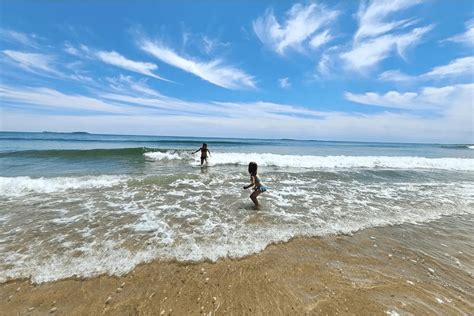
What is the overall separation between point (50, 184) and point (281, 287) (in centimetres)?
987

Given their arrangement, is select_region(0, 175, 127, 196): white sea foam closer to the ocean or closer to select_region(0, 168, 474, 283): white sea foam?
the ocean

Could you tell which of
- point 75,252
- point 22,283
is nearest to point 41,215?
point 75,252

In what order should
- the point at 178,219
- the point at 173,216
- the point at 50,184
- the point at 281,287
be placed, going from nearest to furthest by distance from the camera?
1. the point at 281,287
2. the point at 178,219
3. the point at 173,216
4. the point at 50,184

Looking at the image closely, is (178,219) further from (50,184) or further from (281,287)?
(50,184)

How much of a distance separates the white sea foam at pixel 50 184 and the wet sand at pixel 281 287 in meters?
6.04

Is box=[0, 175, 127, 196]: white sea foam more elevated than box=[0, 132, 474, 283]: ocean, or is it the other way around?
box=[0, 175, 127, 196]: white sea foam

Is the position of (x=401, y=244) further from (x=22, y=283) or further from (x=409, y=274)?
(x=22, y=283)

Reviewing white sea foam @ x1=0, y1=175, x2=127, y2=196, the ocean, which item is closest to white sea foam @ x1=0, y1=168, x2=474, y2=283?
the ocean

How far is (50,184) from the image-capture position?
870 cm

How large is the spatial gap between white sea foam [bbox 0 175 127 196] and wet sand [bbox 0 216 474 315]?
238 inches

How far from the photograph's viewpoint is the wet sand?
9.27 ft

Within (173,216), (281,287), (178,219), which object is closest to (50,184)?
(173,216)

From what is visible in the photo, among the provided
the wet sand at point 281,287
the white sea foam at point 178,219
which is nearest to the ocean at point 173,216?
the white sea foam at point 178,219

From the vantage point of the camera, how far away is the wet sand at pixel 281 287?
2826 mm
